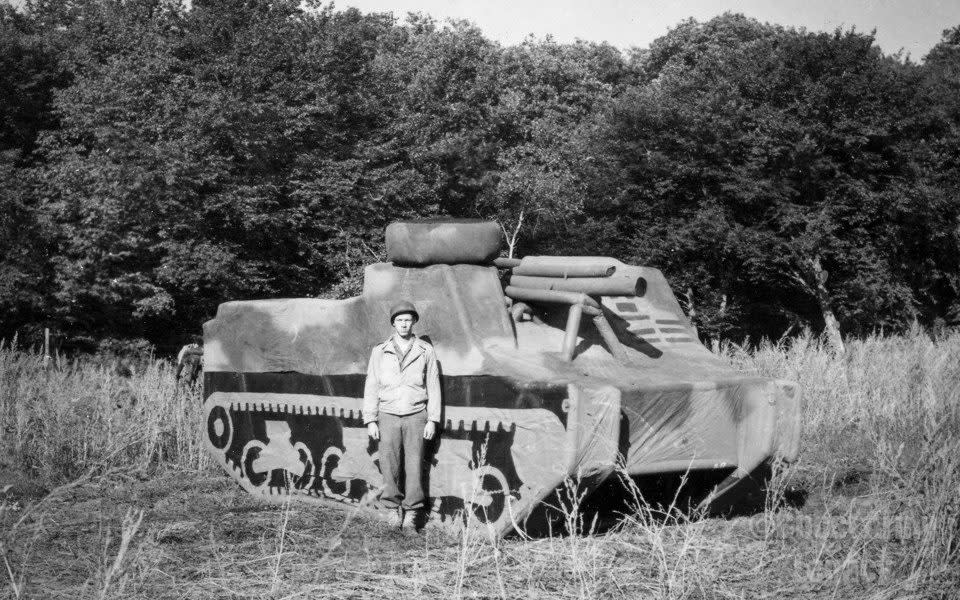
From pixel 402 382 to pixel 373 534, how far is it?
870 millimetres

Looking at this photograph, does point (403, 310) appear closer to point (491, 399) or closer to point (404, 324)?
point (404, 324)

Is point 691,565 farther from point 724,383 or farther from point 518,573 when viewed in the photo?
point 724,383

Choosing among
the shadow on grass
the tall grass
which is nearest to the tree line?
the tall grass

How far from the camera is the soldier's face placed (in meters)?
6.11

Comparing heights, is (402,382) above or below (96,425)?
above

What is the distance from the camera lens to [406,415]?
6.01 metres

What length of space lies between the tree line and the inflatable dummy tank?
1212 cm

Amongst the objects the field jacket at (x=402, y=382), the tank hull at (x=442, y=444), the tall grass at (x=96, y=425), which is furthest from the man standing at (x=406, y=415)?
the tall grass at (x=96, y=425)

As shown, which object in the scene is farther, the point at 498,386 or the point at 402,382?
the point at 402,382

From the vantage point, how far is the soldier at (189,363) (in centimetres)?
873

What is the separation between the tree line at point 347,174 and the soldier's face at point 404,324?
13.5m

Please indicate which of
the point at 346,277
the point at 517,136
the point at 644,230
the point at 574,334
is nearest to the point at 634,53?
the point at 517,136

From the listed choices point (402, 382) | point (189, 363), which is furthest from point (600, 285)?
point (189, 363)

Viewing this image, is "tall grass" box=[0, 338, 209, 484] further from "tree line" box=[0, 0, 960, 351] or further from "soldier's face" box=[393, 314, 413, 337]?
"tree line" box=[0, 0, 960, 351]
